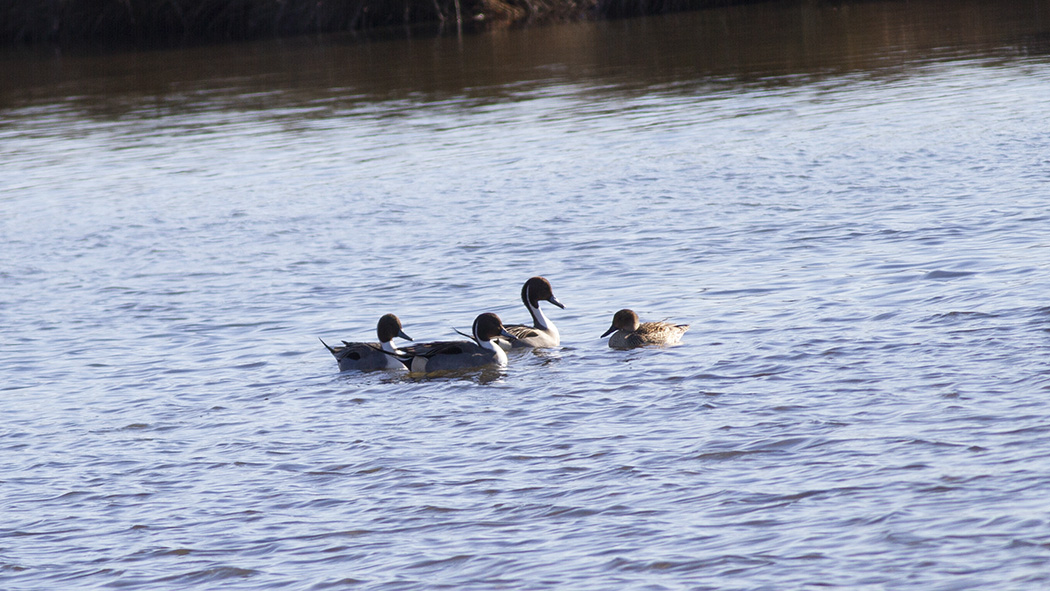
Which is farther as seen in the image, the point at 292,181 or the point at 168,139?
the point at 168,139

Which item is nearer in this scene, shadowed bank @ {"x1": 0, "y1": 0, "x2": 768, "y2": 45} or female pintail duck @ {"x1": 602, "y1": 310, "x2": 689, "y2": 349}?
female pintail duck @ {"x1": 602, "y1": 310, "x2": 689, "y2": 349}

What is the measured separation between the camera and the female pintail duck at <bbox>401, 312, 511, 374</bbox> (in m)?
10.8

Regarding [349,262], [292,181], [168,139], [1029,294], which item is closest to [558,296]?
[349,262]

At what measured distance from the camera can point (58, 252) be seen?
56.5 ft

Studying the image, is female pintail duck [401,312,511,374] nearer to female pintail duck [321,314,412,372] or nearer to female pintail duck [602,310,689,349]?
female pintail duck [321,314,412,372]

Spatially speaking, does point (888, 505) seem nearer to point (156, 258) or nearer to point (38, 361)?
point (38, 361)

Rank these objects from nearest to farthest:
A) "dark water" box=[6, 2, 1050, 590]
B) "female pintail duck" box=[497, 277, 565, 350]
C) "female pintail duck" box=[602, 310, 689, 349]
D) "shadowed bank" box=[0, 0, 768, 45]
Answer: "dark water" box=[6, 2, 1050, 590]
"female pintail duck" box=[602, 310, 689, 349]
"female pintail duck" box=[497, 277, 565, 350]
"shadowed bank" box=[0, 0, 768, 45]

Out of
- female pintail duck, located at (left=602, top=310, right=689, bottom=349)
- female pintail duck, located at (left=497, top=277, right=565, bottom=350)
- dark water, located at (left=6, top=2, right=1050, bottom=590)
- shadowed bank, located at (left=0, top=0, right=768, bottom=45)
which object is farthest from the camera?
shadowed bank, located at (left=0, top=0, right=768, bottom=45)

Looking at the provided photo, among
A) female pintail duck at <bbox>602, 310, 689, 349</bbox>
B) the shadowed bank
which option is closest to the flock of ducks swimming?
female pintail duck at <bbox>602, 310, 689, 349</bbox>

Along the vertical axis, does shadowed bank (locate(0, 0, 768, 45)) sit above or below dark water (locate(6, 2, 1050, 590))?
above

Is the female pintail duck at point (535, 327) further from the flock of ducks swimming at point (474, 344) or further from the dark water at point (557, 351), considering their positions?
the dark water at point (557, 351)

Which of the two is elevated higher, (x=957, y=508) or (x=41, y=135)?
(x=41, y=135)

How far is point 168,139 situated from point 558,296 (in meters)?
15.8

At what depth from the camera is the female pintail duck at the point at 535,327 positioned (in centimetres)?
1132
